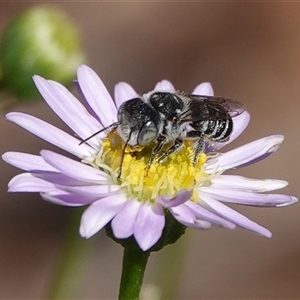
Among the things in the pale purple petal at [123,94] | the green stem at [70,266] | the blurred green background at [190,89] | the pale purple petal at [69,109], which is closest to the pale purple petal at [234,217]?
the pale purple petal at [69,109]

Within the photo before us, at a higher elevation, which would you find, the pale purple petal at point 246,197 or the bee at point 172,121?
the bee at point 172,121

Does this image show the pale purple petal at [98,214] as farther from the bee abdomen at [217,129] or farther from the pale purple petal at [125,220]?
the bee abdomen at [217,129]

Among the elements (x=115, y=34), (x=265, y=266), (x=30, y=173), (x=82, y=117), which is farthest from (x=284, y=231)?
(x=30, y=173)

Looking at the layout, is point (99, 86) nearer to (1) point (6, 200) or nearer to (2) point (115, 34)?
(1) point (6, 200)

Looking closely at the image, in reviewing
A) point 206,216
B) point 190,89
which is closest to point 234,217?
point 206,216

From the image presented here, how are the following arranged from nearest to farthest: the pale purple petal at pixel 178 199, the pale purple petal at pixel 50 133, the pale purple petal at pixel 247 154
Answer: the pale purple petal at pixel 178 199, the pale purple petal at pixel 50 133, the pale purple petal at pixel 247 154

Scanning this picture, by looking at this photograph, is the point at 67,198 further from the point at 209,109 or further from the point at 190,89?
the point at 190,89
